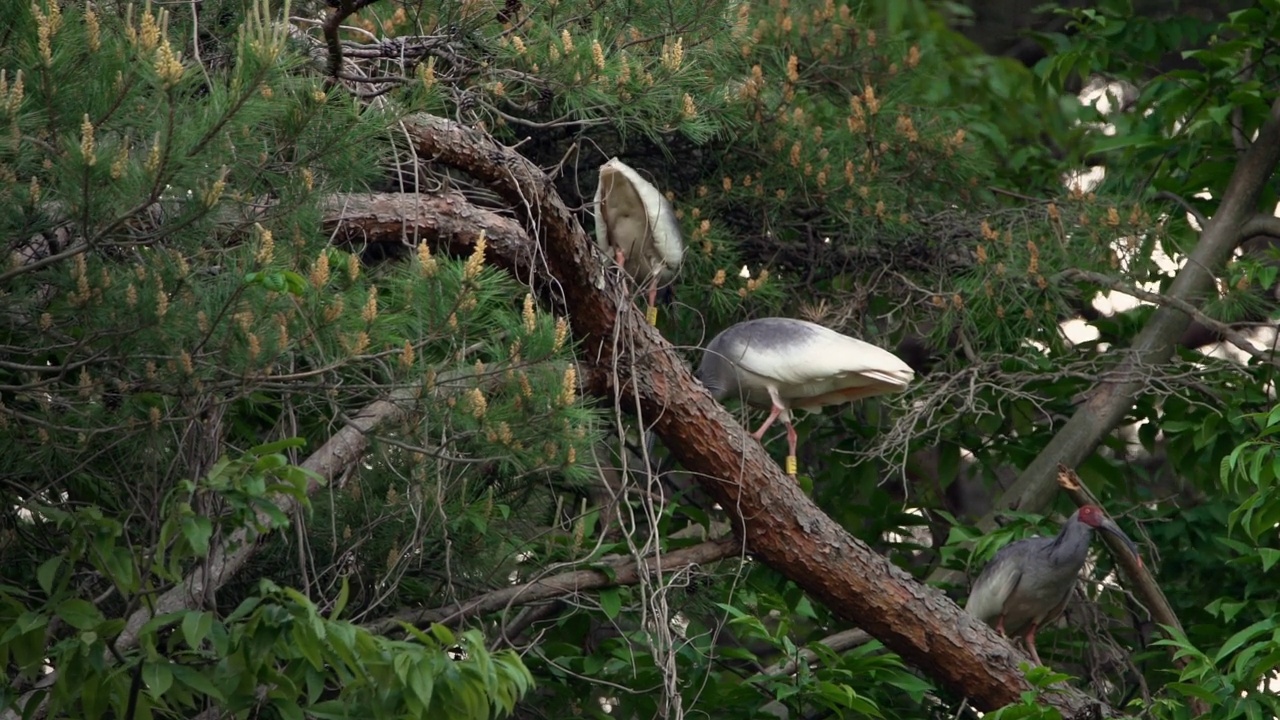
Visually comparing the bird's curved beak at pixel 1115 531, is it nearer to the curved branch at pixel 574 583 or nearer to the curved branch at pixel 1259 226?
the curved branch at pixel 574 583

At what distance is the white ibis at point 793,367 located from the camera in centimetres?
429

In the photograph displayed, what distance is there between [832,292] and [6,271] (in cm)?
304

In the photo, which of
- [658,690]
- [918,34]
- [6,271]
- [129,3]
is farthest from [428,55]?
[918,34]

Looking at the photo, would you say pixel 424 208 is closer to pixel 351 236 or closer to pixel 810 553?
pixel 351 236

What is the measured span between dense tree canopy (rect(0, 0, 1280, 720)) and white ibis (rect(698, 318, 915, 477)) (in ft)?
0.82

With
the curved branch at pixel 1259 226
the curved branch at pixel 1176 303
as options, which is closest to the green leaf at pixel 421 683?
the curved branch at pixel 1176 303

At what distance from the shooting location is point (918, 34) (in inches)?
223

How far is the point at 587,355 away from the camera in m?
3.97

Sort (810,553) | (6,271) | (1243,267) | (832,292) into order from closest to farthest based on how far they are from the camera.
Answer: (6,271)
(810,553)
(1243,267)
(832,292)

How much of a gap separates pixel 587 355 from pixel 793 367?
2.14 feet

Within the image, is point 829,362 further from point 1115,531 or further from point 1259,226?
point 1259,226

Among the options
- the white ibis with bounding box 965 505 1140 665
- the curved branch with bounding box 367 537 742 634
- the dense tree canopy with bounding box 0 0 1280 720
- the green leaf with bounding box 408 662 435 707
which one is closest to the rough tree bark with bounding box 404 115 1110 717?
the dense tree canopy with bounding box 0 0 1280 720

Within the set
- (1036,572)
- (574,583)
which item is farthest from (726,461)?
(1036,572)

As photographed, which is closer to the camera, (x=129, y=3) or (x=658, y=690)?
(x=129, y=3)
